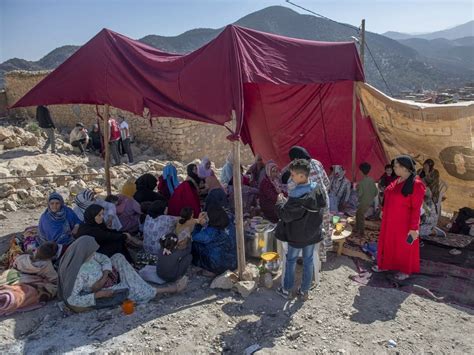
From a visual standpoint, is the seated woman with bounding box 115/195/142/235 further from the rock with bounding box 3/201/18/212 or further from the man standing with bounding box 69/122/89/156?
the man standing with bounding box 69/122/89/156

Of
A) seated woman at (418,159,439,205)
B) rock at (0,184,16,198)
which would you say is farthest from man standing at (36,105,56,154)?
seated woman at (418,159,439,205)

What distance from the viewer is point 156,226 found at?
15.1 ft

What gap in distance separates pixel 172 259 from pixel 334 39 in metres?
39.4

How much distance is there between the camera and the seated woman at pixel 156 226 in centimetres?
461

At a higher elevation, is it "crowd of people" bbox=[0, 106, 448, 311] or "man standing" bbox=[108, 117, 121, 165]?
"man standing" bbox=[108, 117, 121, 165]

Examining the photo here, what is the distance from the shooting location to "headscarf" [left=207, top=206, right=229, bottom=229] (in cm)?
444

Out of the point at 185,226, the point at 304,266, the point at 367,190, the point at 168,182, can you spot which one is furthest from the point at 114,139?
the point at 304,266

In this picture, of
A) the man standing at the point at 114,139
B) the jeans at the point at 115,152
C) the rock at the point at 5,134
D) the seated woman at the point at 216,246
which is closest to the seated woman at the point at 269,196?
the seated woman at the point at 216,246

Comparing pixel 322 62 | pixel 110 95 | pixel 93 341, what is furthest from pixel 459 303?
pixel 110 95

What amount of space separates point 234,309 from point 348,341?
1.06 meters

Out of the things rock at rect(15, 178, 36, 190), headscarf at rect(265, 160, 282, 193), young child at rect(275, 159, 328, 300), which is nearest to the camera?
young child at rect(275, 159, 328, 300)

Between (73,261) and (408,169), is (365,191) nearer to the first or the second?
(408,169)

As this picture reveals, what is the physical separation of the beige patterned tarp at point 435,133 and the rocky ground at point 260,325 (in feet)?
7.39

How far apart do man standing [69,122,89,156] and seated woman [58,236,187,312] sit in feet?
26.0
